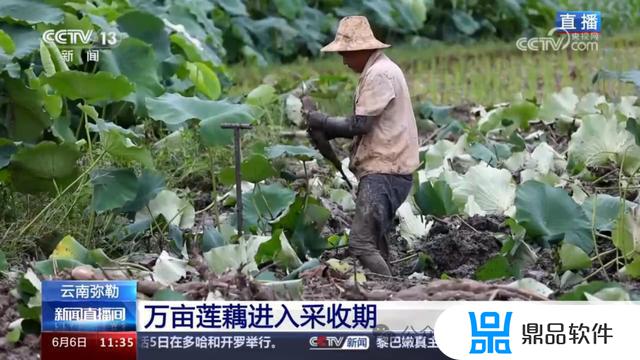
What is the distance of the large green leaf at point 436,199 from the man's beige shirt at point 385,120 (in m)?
0.62

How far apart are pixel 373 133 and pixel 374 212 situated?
0.27 metres

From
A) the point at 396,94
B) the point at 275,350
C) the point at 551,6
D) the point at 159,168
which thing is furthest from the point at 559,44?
the point at 275,350

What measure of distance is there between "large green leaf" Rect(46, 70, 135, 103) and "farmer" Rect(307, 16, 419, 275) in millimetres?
783

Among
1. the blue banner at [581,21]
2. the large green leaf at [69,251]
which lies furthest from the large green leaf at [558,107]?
the large green leaf at [69,251]

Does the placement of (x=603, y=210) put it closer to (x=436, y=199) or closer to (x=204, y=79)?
(x=436, y=199)

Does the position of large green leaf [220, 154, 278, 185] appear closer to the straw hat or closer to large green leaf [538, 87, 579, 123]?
the straw hat

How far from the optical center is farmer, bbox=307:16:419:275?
15.5 feet

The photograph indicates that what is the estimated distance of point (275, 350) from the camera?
12.5 feet

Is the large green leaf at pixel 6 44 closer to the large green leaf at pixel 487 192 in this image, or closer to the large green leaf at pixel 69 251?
the large green leaf at pixel 69 251

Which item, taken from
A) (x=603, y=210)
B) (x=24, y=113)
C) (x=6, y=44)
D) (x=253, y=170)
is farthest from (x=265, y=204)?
(x=603, y=210)

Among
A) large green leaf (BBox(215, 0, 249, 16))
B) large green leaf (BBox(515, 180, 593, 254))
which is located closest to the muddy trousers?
large green leaf (BBox(515, 180, 593, 254))

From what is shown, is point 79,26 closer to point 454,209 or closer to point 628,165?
point 454,209

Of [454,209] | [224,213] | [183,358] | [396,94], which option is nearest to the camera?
[183,358]

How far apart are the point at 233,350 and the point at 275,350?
118 mm
